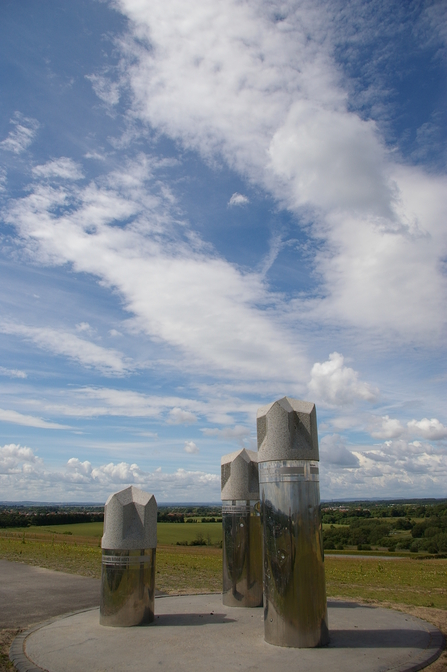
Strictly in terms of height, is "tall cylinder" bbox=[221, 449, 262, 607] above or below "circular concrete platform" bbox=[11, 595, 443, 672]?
above

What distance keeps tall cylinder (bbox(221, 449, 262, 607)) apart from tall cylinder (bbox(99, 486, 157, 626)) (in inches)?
105

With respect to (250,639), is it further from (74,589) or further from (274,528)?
(74,589)

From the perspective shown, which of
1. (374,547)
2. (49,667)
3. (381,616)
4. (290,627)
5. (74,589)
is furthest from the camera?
(374,547)

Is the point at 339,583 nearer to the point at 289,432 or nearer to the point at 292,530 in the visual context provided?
the point at 292,530

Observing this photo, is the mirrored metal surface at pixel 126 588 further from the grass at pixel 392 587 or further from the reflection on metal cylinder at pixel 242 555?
the grass at pixel 392 587

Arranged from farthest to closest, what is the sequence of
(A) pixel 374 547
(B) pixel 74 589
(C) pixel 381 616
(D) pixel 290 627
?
1. (A) pixel 374 547
2. (B) pixel 74 589
3. (C) pixel 381 616
4. (D) pixel 290 627

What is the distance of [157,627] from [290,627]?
329 centimetres

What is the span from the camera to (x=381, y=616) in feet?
38.7

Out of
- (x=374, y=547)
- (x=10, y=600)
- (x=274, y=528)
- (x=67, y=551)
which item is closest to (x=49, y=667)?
(x=274, y=528)

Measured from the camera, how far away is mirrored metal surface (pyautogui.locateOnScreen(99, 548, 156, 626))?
442 inches

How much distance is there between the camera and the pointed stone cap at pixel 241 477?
13.9 meters

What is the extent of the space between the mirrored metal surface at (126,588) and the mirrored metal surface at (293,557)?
311 cm

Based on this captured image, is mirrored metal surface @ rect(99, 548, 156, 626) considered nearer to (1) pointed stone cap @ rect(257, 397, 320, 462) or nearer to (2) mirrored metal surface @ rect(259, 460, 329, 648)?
(2) mirrored metal surface @ rect(259, 460, 329, 648)

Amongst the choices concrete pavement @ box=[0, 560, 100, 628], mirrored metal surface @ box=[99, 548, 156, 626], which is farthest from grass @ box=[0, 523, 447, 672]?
mirrored metal surface @ box=[99, 548, 156, 626]
